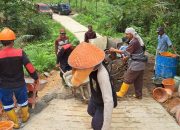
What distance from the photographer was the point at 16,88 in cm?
666

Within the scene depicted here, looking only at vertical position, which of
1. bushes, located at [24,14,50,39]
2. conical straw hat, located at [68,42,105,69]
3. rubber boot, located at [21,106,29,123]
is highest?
conical straw hat, located at [68,42,105,69]

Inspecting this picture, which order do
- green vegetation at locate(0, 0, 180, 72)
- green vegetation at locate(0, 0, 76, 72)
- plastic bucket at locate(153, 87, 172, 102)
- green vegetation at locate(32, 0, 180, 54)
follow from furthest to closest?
green vegetation at locate(0, 0, 76, 72) < green vegetation at locate(0, 0, 180, 72) < green vegetation at locate(32, 0, 180, 54) < plastic bucket at locate(153, 87, 172, 102)

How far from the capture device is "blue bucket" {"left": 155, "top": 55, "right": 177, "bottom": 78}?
10.2 meters

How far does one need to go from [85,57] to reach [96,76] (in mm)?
388

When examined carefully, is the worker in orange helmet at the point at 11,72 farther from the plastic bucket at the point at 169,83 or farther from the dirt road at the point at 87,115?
the plastic bucket at the point at 169,83

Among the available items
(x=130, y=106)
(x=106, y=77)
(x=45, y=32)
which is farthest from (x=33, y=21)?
(x=106, y=77)

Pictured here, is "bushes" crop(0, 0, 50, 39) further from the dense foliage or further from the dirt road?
the dirt road

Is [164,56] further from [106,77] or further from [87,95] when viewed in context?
[106,77]

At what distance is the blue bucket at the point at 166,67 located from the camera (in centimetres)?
1024

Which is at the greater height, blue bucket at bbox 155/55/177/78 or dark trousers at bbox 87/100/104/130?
dark trousers at bbox 87/100/104/130

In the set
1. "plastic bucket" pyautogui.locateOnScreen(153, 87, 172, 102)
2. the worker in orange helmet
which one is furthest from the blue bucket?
the worker in orange helmet

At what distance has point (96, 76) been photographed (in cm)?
453

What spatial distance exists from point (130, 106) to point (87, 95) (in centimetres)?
106

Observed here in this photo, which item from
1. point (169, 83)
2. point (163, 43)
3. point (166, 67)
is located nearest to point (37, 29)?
point (163, 43)
